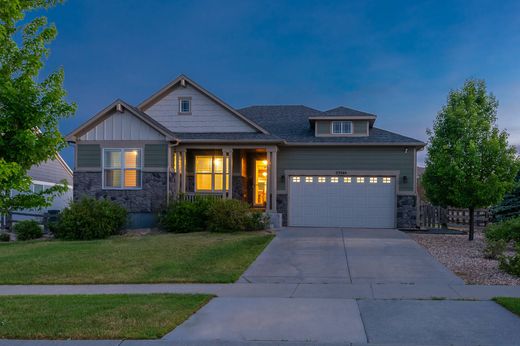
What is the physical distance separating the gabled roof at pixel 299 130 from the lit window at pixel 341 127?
500 mm

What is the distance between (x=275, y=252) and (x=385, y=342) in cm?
817

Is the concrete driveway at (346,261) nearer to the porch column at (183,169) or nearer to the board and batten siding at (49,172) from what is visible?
the porch column at (183,169)

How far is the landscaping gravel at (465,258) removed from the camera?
10.2 meters

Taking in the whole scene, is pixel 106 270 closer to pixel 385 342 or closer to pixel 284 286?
pixel 284 286

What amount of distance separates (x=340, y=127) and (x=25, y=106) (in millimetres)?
16678

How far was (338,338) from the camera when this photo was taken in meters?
6.04

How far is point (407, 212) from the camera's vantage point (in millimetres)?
20906

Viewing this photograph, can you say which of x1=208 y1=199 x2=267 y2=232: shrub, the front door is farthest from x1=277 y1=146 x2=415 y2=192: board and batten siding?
x1=208 y1=199 x2=267 y2=232: shrub

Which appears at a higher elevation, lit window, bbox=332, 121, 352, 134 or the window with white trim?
lit window, bbox=332, 121, 352, 134

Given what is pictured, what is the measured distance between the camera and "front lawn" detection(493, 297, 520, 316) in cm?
728

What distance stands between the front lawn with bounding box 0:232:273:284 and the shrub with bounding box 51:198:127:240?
2.92ft

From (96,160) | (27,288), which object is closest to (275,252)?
(27,288)

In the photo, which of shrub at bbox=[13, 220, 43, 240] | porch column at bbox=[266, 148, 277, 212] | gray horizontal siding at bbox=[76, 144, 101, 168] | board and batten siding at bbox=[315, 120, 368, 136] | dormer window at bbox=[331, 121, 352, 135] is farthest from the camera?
dormer window at bbox=[331, 121, 352, 135]

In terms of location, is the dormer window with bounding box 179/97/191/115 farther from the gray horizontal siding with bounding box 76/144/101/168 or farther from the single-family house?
the gray horizontal siding with bounding box 76/144/101/168
